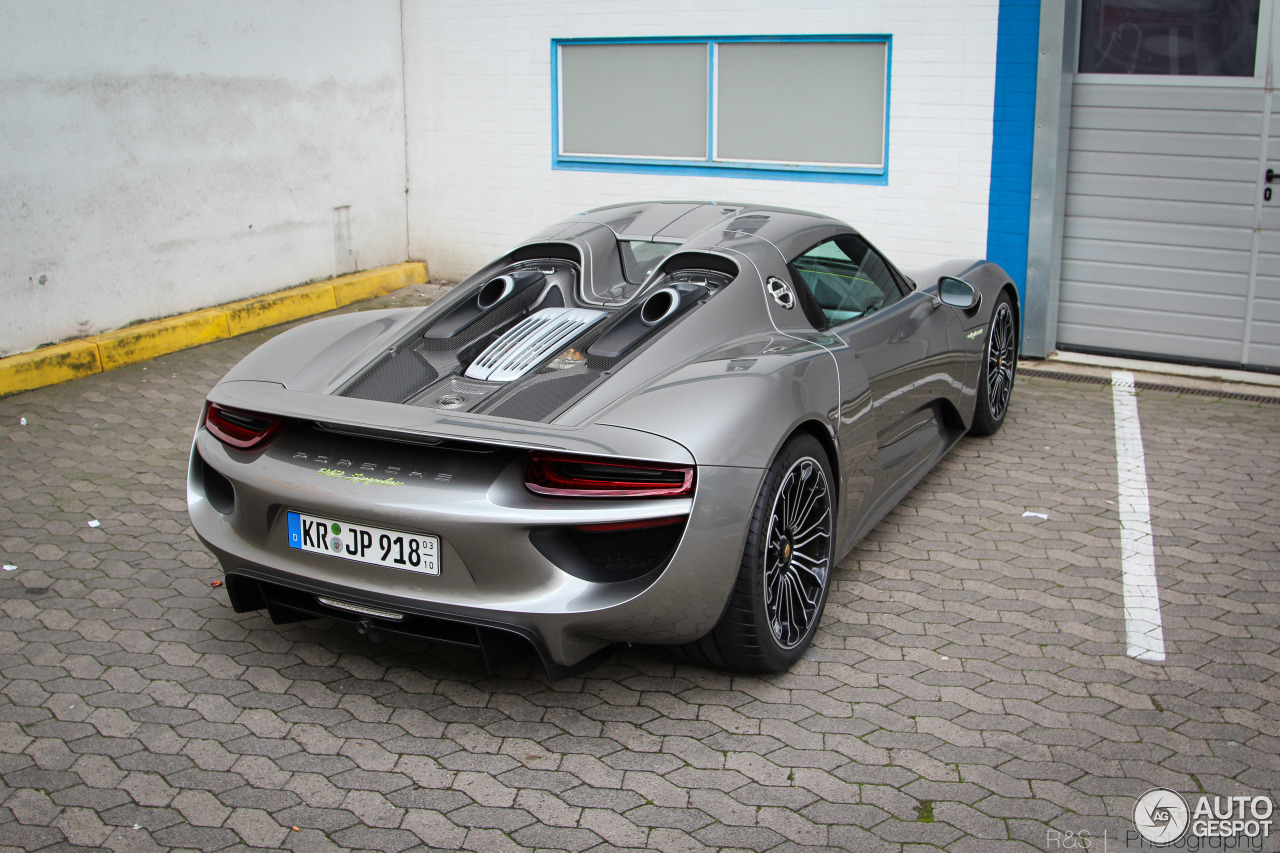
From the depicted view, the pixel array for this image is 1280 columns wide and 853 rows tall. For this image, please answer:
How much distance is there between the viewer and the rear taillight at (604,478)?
3381mm

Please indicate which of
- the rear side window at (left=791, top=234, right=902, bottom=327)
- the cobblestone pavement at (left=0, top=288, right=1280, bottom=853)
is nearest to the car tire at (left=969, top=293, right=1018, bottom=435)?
the cobblestone pavement at (left=0, top=288, right=1280, bottom=853)

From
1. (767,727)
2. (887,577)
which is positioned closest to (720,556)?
(767,727)

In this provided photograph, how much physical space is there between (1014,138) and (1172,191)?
1096 mm

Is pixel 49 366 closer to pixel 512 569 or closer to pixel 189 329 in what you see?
pixel 189 329

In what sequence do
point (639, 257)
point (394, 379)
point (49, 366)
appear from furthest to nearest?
point (49, 366) → point (639, 257) → point (394, 379)

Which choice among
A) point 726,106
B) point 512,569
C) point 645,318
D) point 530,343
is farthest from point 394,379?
point 726,106

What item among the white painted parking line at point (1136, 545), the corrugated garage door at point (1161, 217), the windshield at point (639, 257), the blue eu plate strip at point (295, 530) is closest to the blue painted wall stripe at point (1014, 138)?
the corrugated garage door at point (1161, 217)

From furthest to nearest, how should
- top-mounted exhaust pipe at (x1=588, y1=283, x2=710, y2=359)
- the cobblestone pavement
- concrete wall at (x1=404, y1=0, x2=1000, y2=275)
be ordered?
concrete wall at (x1=404, y1=0, x2=1000, y2=275) → top-mounted exhaust pipe at (x1=588, y1=283, x2=710, y2=359) → the cobblestone pavement

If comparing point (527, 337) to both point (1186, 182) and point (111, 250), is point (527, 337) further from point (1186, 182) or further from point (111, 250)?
point (1186, 182)

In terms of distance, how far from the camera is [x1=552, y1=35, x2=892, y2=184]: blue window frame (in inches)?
346

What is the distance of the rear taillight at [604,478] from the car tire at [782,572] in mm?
340

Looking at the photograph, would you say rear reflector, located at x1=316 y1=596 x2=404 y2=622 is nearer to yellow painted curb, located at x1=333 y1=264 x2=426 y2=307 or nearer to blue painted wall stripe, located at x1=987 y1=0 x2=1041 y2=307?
blue painted wall stripe, located at x1=987 y1=0 x2=1041 y2=307

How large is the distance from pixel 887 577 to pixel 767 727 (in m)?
1.31

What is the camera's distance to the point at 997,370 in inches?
260
